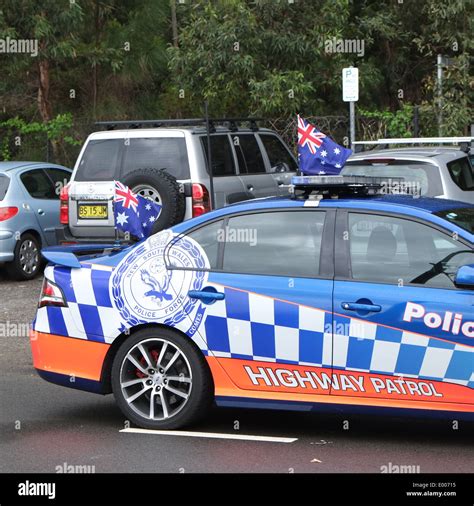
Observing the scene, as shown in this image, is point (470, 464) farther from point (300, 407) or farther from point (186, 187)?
point (186, 187)

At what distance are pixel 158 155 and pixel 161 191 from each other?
98 cm

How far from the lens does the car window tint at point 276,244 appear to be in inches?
298

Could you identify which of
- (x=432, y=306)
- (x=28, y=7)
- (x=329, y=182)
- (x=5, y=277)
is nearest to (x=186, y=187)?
(x=5, y=277)

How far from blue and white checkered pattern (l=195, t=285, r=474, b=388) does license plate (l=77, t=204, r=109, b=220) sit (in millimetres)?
6426

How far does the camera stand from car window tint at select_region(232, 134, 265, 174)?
14500 millimetres

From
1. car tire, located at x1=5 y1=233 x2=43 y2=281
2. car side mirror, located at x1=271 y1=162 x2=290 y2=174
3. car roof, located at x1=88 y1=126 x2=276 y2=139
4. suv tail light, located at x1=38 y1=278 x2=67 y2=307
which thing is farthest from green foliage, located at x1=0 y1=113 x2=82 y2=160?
suv tail light, located at x1=38 y1=278 x2=67 y2=307

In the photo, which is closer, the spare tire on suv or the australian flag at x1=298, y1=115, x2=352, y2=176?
the australian flag at x1=298, y1=115, x2=352, y2=176

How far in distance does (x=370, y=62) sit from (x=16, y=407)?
14605mm

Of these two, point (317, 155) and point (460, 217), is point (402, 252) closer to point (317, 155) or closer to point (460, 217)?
point (460, 217)

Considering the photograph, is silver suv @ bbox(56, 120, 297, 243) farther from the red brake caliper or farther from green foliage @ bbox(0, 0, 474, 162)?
green foliage @ bbox(0, 0, 474, 162)

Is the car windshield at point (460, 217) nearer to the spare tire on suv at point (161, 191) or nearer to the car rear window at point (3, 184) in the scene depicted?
the spare tire on suv at point (161, 191)
